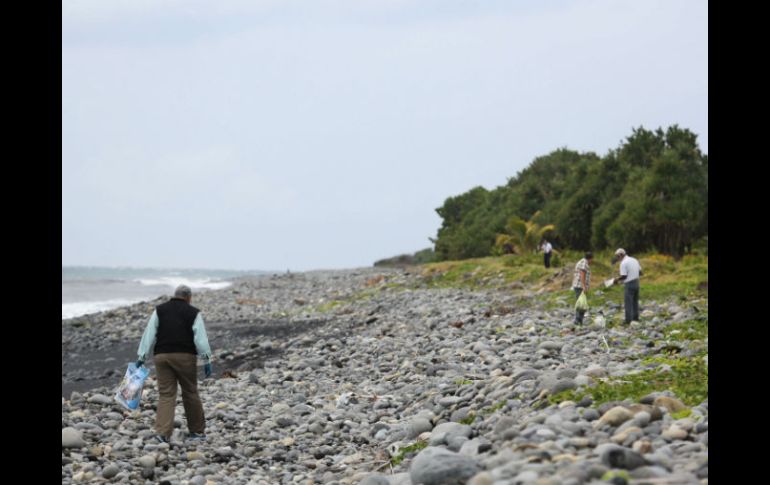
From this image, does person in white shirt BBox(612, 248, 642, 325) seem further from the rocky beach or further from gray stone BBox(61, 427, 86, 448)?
gray stone BBox(61, 427, 86, 448)

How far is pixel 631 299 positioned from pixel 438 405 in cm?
837

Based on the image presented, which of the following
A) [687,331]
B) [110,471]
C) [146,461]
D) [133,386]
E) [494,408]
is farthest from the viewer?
[687,331]

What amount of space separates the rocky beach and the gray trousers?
489mm

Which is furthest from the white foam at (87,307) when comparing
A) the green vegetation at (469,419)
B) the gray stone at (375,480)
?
the gray stone at (375,480)

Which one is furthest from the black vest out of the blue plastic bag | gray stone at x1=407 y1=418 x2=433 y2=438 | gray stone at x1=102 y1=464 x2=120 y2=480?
gray stone at x1=407 y1=418 x2=433 y2=438

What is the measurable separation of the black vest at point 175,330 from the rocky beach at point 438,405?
128 centimetres

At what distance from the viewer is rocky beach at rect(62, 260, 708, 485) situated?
605 centimetres

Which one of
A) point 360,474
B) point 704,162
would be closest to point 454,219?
point 704,162

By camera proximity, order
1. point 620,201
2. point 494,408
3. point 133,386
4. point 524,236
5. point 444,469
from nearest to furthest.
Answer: point 444,469 < point 494,408 < point 133,386 < point 620,201 < point 524,236

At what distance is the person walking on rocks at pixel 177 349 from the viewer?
1077cm

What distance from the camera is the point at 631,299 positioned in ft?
55.4

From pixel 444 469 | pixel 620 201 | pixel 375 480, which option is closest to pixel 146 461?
pixel 375 480

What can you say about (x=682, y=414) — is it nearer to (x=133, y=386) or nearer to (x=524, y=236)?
(x=133, y=386)

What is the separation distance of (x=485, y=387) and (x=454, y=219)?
64.1m
